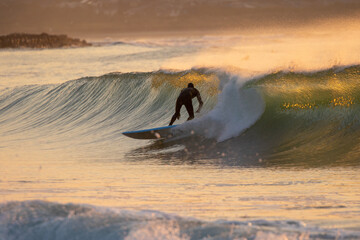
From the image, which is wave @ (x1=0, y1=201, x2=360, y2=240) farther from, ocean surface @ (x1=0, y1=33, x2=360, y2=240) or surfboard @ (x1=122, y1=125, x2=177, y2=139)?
surfboard @ (x1=122, y1=125, x2=177, y2=139)

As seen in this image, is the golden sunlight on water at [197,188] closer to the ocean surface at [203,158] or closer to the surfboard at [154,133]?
the ocean surface at [203,158]

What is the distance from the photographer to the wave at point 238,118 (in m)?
11.3

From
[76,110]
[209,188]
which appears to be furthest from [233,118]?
[76,110]

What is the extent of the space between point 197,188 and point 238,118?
4568mm

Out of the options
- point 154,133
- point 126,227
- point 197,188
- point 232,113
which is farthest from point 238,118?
point 126,227

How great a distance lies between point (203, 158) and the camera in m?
10.8

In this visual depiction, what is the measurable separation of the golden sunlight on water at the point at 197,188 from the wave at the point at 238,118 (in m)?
1.29

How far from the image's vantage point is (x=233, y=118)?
40.3ft

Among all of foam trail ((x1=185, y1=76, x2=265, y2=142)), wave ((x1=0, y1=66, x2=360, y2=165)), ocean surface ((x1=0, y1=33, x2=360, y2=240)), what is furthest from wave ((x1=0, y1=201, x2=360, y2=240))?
foam trail ((x1=185, y1=76, x2=265, y2=142))

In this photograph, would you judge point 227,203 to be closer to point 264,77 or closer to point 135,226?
point 135,226

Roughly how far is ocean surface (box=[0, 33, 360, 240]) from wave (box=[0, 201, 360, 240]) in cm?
1

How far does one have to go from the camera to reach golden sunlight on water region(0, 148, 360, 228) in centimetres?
651

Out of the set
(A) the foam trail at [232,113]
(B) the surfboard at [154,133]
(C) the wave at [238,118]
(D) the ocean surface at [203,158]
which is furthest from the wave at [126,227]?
(A) the foam trail at [232,113]

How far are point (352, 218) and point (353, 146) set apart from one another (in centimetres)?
522
